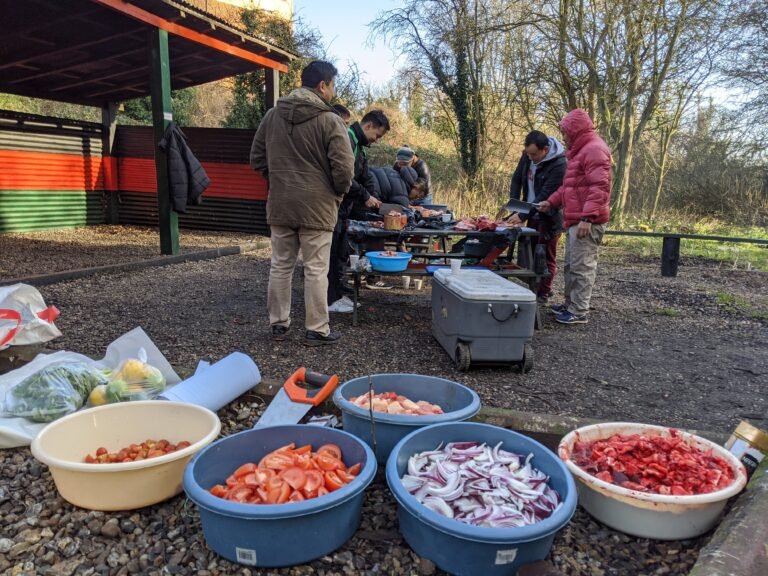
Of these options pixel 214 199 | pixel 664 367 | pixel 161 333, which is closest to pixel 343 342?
pixel 161 333

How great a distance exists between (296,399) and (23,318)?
1975mm

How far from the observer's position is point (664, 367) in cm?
381

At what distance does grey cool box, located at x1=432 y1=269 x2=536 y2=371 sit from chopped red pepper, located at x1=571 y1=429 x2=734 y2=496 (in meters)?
1.25

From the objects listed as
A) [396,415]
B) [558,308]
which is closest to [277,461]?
[396,415]

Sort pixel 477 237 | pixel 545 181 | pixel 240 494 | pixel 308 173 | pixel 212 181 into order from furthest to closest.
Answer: pixel 212 181 → pixel 545 181 → pixel 477 237 → pixel 308 173 → pixel 240 494

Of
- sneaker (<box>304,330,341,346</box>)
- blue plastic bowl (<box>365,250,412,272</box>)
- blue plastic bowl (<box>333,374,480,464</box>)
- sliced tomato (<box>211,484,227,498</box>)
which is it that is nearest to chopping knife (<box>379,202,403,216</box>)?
blue plastic bowl (<box>365,250,412,272</box>)

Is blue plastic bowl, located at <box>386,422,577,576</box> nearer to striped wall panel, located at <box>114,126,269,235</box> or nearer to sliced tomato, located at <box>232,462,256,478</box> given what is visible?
sliced tomato, located at <box>232,462,256,478</box>

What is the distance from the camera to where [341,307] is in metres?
5.04

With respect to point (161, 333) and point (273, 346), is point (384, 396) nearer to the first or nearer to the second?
point (273, 346)

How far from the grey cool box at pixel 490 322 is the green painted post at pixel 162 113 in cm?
534

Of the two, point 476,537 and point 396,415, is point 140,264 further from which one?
point 476,537

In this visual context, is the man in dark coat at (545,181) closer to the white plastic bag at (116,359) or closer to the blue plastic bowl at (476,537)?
the white plastic bag at (116,359)

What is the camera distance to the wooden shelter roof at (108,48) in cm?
683

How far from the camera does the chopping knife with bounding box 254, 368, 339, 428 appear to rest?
261 cm
